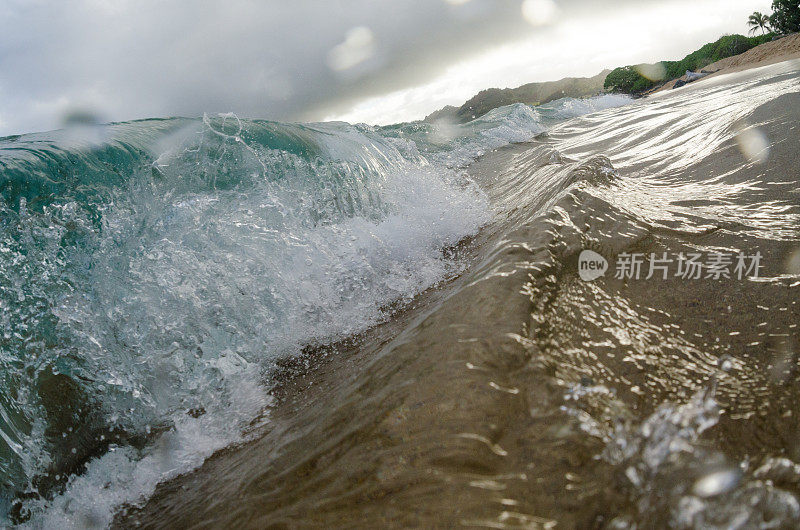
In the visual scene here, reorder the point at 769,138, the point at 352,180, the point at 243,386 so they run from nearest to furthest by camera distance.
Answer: the point at 243,386 < the point at 769,138 < the point at 352,180

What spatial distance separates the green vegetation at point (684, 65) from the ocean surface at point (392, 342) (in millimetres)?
30861

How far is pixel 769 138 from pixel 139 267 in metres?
3.90

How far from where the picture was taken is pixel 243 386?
2.13 metres

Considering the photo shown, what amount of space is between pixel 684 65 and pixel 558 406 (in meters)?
39.0

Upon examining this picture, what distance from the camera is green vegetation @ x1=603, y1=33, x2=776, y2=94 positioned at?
1031 inches

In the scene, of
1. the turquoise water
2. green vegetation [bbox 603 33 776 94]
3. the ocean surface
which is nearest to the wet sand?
the ocean surface

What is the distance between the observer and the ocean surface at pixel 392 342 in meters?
0.93

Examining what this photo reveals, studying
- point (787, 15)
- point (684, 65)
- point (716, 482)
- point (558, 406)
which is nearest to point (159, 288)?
point (558, 406)

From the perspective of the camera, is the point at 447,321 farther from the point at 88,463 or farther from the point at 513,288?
the point at 88,463

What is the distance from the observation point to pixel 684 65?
101ft

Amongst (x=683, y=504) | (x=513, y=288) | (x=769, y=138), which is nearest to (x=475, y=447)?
(x=683, y=504)

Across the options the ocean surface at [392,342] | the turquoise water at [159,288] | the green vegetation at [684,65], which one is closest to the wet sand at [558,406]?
the ocean surface at [392,342]

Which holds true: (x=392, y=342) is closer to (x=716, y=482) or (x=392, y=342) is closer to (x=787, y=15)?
(x=716, y=482)

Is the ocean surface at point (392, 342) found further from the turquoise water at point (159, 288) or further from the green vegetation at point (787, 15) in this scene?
the green vegetation at point (787, 15)
